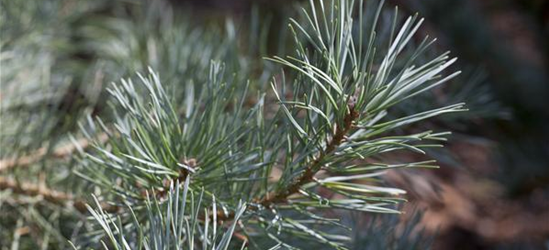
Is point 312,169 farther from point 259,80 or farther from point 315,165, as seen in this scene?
point 259,80

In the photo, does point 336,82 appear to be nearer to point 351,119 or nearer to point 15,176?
point 351,119

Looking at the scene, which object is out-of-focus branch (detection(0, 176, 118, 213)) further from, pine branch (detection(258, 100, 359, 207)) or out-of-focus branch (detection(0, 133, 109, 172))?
pine branch (detection(258, 100, 359, 207))

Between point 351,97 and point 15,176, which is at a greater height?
point 351,97

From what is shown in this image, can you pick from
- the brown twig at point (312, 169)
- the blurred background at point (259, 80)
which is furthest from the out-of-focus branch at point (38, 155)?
the brown twig at point (312, 169)

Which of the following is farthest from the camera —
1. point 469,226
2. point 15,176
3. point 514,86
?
point 469,226

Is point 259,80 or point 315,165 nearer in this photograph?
point 315,165

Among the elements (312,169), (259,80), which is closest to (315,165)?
(312,169)

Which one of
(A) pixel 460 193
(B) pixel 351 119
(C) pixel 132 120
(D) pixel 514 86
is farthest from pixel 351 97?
(A) pixel 460 193

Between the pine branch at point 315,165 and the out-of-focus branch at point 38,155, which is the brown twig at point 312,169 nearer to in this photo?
the pine branch at point 315,165
